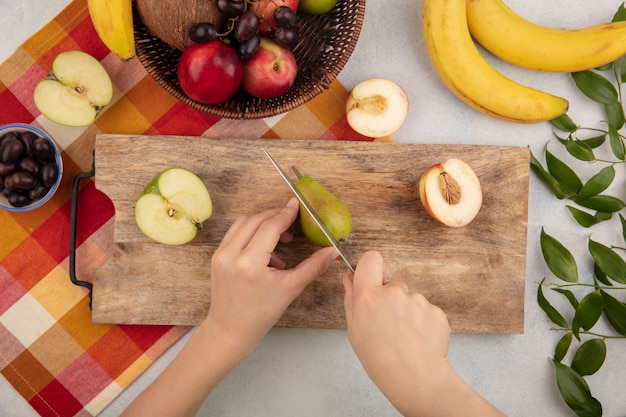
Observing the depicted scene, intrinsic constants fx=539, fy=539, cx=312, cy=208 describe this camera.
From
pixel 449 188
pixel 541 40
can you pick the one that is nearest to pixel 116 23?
pixel 449 188

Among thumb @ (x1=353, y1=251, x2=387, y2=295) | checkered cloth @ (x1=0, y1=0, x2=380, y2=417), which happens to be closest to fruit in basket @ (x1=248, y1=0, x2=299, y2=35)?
checkered cloth @ (x1=0, y1=0, x2=380, y2=417)

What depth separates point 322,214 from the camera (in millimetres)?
954

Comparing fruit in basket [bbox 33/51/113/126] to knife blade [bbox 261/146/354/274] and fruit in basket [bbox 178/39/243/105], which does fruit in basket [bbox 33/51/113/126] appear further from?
knife blade [bbox 261/146/354/274]

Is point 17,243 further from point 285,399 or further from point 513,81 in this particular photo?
point 513,81

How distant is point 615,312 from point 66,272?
3.75ft

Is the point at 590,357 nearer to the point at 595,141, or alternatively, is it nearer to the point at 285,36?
the point at 595,141

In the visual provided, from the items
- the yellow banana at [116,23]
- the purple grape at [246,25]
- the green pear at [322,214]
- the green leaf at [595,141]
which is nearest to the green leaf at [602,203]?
the green leaf at [595,141]

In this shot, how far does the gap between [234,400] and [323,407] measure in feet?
0.62

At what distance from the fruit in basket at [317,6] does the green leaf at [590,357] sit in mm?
867

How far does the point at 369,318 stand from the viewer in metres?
0.86

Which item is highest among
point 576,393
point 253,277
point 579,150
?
point 253,277

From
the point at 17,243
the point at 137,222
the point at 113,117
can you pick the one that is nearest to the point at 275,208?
the point at 137,222

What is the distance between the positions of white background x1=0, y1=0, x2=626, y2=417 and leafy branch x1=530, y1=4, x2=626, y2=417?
0.03 meters

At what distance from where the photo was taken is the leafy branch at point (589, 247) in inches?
44.0
